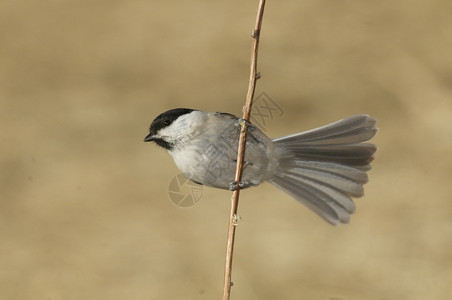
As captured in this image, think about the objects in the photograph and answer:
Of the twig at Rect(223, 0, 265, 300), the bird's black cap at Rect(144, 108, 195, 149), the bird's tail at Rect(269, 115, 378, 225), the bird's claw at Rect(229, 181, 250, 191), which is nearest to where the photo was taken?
the twig at Rect(223, 0, 265, 300)

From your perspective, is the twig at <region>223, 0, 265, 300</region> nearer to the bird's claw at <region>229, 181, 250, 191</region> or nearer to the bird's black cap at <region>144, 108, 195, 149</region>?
the bird's claw at <region>229, 181, 250, 191</region>

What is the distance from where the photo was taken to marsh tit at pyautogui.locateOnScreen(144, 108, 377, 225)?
1.00 m

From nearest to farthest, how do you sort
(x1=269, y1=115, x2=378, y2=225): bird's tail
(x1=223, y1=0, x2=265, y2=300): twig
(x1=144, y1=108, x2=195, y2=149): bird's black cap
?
(x1=223, y1=0, x2=265, y2=300): twig < (x1=144, y1=108, x2=195, y2=149): bird's black cap < (x1=269, y1=115, x2=378, y2=225): bird's tail

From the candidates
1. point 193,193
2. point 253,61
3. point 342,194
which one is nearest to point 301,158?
point 342,194

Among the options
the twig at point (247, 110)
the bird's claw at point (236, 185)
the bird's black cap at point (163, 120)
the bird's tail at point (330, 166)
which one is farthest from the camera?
the bird's tail at point (330, 166)

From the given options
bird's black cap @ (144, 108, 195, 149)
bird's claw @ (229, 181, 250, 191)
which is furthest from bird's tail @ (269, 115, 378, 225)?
bird's black cap @ (144, 108, 195, 149)

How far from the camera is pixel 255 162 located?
3.93ft

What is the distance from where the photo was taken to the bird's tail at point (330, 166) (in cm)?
112

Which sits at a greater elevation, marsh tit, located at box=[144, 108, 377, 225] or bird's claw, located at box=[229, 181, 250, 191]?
marsh tit, located at box=[144, 108, 377, 225]

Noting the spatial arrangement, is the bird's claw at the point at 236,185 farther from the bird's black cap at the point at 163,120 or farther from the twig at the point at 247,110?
the bird's black cap at the point at 163,120

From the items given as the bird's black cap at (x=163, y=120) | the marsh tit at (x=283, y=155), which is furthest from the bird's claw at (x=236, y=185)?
the bird's black cap at (x=163, y=120)

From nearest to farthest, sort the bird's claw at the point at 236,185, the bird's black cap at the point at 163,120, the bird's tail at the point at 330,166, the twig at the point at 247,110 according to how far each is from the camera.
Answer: the twig at the point at 247,110, the bird's claw at the point at 236,185, the bird's black cap at the point at 163,120, the bird's tail at the point at 330,166

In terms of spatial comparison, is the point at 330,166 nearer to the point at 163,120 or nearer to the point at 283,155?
the point at 283,155

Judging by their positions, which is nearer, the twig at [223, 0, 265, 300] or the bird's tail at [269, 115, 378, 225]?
the twig at [223, 0, 265, 300]
